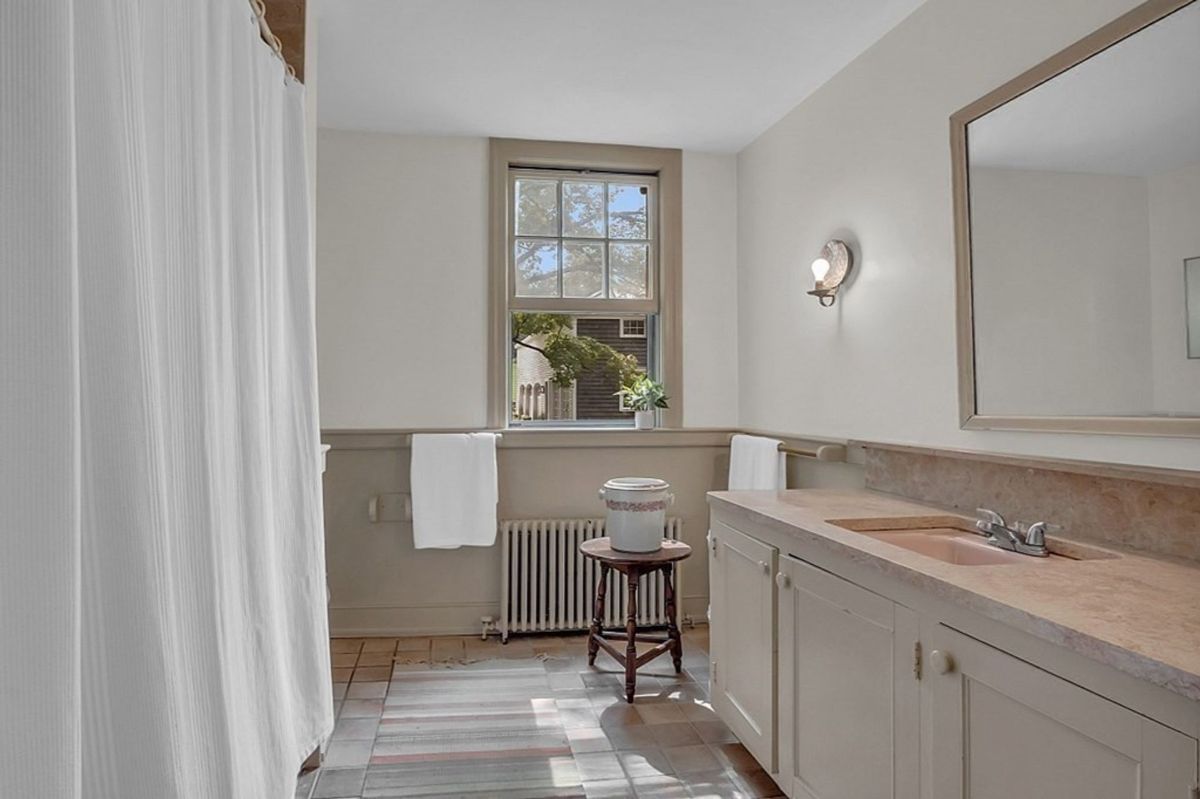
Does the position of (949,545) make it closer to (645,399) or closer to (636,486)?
Answer: (636,486)

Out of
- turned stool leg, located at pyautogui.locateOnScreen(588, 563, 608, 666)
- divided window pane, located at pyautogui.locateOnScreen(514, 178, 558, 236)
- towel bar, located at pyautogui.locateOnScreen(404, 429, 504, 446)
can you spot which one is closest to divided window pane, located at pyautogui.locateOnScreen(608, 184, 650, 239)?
divided window pane, located at pyautogui.locateOnScreen(514, 178, 558, 236)

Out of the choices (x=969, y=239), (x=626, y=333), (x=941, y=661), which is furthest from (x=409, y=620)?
(x=969, y=239)

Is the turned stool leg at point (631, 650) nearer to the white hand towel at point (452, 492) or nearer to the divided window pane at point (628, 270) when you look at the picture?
the white hand towel at point (452, 492)

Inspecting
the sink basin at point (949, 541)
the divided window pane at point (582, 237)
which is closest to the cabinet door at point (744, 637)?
the sink basin at point (949, 541)

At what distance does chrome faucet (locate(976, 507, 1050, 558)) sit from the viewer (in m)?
1.83

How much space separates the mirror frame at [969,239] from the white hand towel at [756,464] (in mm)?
1080

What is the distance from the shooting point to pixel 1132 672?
104 centimetres

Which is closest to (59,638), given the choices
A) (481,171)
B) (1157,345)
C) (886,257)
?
(1157,345)

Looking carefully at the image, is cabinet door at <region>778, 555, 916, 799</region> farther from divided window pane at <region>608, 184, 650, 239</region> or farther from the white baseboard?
divided window pane at <region>608, 184, 650, 239</region>

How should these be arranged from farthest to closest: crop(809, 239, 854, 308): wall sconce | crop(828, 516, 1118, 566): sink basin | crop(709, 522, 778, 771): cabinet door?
crop(809, 239, 854, 308): wall sconce < crop(709, 522, 778, 771): cabinet door < crop(828, 516, 1118, 566): sink basin

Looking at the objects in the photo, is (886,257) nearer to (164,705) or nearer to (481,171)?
(481,171)

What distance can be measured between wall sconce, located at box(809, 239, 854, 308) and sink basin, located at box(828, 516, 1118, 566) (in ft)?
3.56

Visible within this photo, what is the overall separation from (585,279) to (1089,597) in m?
2.96

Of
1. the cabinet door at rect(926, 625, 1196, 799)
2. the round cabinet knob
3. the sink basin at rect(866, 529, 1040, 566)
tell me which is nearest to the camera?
the cabinet door at rect(926, 625, 1196, 799)
